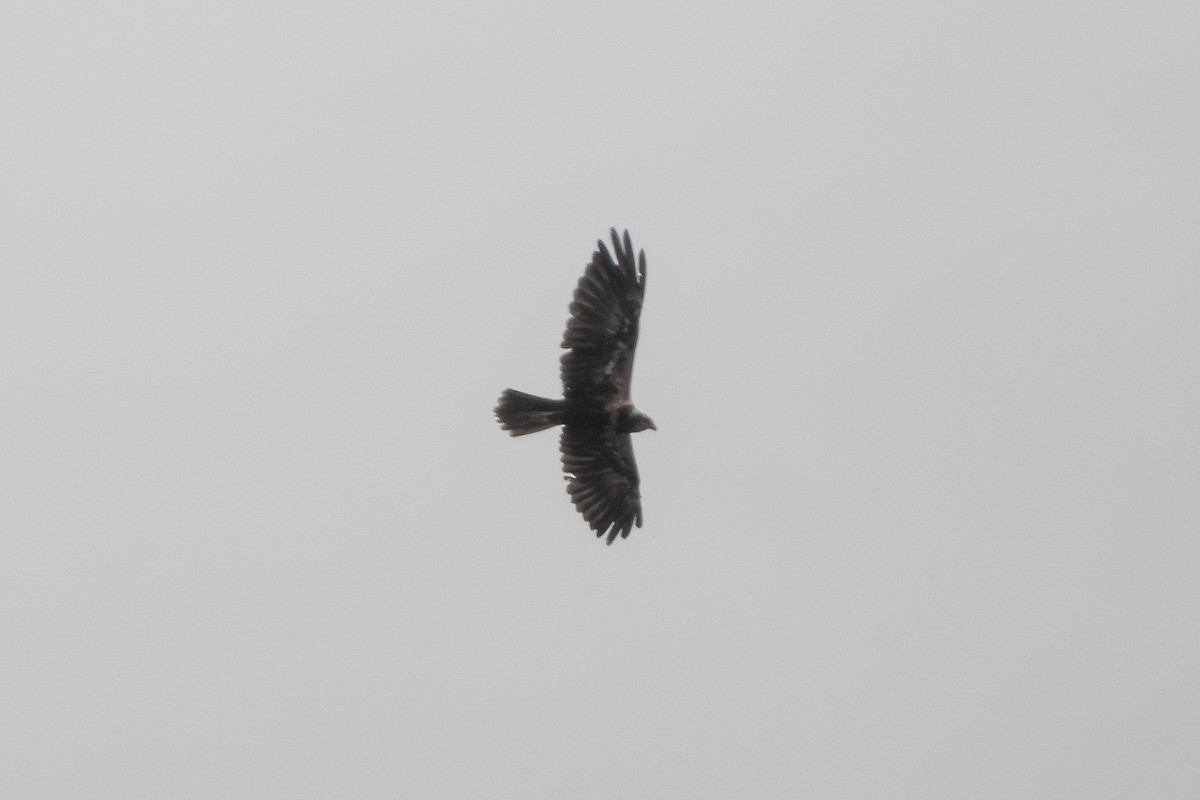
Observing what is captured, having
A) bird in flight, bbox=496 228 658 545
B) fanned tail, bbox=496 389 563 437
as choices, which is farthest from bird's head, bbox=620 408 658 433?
fanned tail, bbox=496 389 563 437

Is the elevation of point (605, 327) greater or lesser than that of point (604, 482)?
greater

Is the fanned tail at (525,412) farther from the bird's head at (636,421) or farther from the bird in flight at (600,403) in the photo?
the bird's head at (636,421)

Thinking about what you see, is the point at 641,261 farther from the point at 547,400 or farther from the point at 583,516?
the point at 583,516

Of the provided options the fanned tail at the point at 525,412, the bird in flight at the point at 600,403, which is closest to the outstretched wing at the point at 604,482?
the bird in flight at the point at 600,403

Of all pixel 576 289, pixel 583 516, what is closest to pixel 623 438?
pixel 583 516

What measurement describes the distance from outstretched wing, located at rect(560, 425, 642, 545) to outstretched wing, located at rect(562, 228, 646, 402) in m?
0.94

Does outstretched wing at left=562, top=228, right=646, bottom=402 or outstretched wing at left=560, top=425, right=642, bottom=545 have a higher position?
outstretched wing at left=562, top=228, right=646, bottom=402

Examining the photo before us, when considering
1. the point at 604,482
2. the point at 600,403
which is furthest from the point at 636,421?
the point at 604,482

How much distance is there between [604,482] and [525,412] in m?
1.69

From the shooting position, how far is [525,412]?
61.8 feet

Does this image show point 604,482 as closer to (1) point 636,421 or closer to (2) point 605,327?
(1) point 636,421

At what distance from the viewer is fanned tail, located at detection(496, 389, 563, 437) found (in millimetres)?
18750

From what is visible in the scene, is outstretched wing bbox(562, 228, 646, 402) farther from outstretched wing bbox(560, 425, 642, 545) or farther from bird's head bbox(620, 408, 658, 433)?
outstretched wing bbox(560, 425, 642, 545)

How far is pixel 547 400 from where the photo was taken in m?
18.9
